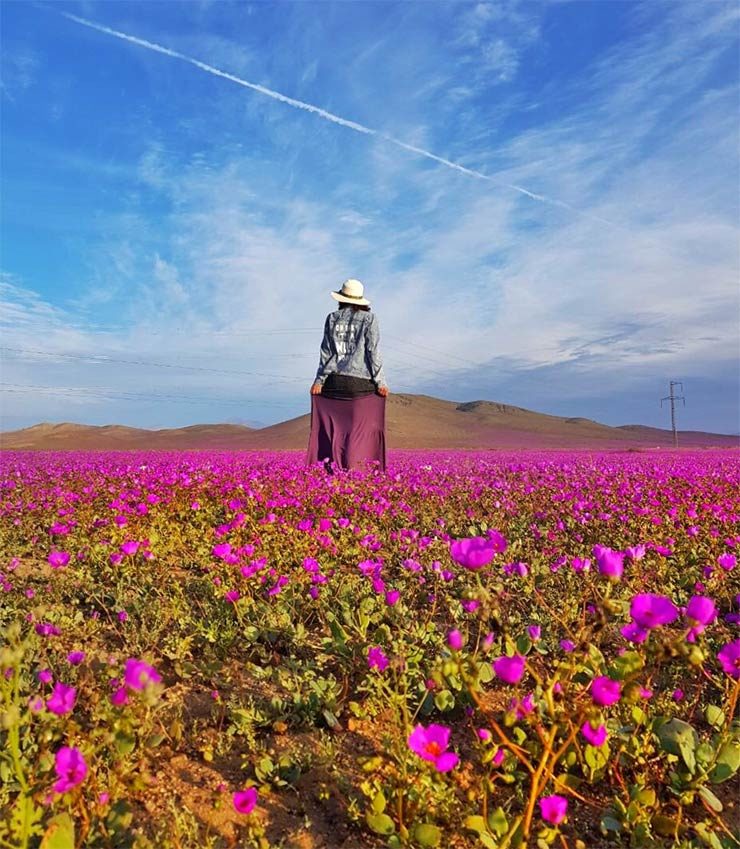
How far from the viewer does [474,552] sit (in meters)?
1.63

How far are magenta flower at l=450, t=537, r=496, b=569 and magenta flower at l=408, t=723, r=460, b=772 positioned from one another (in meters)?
0.45

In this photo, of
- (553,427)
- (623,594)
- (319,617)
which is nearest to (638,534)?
(623,594)

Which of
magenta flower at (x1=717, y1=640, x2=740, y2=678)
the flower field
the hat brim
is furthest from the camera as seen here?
the hat brim

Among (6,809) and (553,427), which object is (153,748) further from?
(553,427)

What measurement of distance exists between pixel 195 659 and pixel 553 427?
64.4 metres

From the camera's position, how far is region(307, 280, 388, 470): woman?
923 cm

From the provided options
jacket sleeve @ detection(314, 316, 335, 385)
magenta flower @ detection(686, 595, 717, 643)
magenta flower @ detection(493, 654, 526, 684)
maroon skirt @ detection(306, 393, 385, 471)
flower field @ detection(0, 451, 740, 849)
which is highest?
jacket sleeve @ detection(314, 316, 335, 385)

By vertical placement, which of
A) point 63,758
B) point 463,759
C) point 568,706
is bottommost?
point 463,759

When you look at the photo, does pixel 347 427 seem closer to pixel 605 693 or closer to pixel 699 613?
pixel 605 693

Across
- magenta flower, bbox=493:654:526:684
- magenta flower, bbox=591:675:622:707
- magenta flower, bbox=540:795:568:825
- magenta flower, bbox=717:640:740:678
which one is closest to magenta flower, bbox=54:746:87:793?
magenta flower, bbox=493:654:526:684

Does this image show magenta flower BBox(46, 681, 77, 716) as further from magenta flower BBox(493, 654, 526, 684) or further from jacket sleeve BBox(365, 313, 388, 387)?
jacket sleeve BBox(365, 313, 388, 387)

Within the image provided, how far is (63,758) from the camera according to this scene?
5.07 feet

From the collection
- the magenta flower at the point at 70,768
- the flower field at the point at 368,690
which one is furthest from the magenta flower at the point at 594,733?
the magenta flower at the point at 70,768

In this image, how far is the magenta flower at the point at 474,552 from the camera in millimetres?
1602
